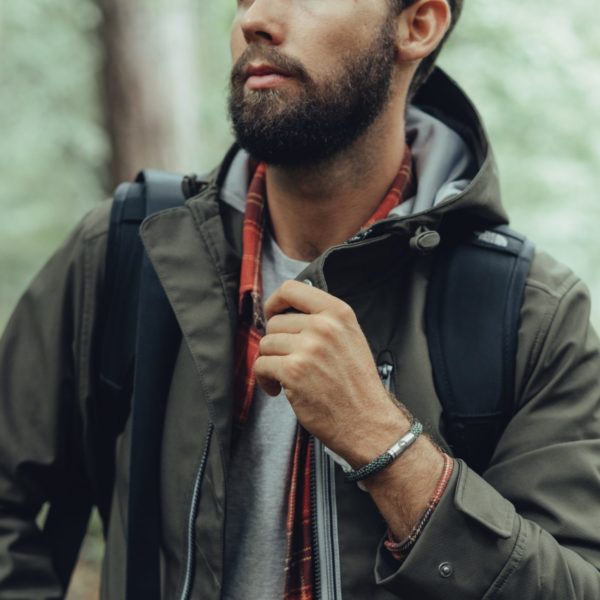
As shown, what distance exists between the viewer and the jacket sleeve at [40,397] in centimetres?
267

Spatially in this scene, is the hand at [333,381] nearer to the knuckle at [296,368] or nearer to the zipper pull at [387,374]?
the knuckle at [296,368]

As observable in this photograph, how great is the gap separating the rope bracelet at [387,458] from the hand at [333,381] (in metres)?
0.02

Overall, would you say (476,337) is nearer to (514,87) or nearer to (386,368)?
(386,368)

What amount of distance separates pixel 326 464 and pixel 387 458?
287 mm

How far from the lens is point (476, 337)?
240cm

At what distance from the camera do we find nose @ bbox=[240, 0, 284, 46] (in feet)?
8.56

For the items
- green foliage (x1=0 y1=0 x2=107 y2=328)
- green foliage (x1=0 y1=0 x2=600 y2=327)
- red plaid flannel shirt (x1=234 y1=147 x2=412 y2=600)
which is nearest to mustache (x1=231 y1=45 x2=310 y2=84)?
red plaid flannel shirt (x1=234 y1=147 x2=412 y2=600)

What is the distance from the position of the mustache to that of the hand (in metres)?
0.77

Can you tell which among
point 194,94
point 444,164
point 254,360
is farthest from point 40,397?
point 194,94

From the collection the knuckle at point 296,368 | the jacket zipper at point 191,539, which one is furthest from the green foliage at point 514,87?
the knuckle at point 296,368

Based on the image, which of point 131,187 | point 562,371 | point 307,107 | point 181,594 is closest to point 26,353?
point 131,187

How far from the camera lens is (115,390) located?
2.64 m

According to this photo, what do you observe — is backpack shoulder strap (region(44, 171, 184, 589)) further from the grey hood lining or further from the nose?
the nose

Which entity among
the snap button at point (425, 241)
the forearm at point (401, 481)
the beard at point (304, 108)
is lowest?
the forearm at point (401, 481)
